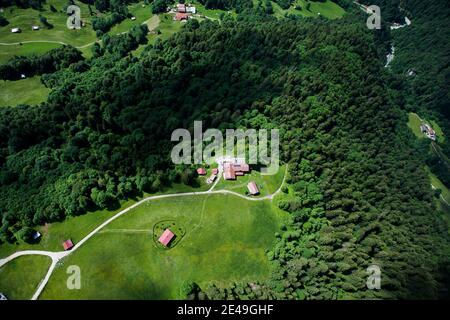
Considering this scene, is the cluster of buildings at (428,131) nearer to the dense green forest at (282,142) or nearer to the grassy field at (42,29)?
the dense green forest at (282,142)

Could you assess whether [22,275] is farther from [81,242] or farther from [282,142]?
[282,142]

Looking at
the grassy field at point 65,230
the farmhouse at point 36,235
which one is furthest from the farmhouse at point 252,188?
the farmhouse at point 36,235

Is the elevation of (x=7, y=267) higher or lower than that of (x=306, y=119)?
lower

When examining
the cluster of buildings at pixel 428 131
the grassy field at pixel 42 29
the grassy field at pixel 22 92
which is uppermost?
the grassy field at pixel 42 29

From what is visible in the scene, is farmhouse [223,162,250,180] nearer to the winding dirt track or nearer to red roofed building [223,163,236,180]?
red roofed building [223,163,236,180]

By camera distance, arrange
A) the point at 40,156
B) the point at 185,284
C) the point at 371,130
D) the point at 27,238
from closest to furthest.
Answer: the point at 185,284, the point at 27,238, the point at 40,156, the point at 371,130

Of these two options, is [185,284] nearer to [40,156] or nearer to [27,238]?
[27,238]

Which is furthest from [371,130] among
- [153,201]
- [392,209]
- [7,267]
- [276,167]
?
[7,267]
